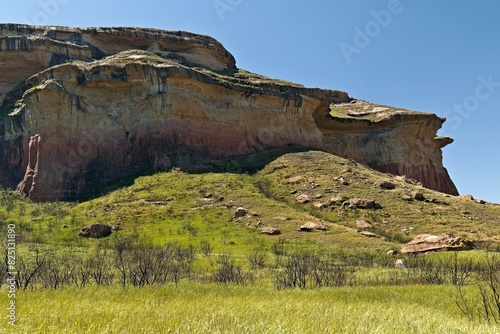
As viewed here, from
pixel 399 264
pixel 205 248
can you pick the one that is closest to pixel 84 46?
pixel 205 248

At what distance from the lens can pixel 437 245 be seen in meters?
29.2

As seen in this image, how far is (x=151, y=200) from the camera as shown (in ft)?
152

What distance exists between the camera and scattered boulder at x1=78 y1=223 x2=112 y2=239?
38.1 meters

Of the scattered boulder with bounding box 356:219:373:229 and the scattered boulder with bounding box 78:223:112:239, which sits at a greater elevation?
the scattered boulder with bounding box 356:219:373:229

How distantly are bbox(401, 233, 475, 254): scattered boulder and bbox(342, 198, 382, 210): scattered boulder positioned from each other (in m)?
11.9

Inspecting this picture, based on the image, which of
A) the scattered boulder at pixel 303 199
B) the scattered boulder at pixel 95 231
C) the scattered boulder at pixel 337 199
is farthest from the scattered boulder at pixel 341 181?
the scattered boulder at pixel 95 231

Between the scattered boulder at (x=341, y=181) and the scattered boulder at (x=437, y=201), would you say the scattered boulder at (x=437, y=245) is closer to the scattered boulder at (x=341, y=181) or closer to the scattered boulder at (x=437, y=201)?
the scattered boulder at (x=437, y=201)

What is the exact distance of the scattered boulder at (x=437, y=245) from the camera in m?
28.8

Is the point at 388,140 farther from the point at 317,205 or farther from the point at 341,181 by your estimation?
the point at 317,205

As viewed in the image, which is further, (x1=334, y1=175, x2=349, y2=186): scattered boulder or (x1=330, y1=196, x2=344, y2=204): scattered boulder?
(x1=334, y1=175, x2=349, y2=186): scattered boulder

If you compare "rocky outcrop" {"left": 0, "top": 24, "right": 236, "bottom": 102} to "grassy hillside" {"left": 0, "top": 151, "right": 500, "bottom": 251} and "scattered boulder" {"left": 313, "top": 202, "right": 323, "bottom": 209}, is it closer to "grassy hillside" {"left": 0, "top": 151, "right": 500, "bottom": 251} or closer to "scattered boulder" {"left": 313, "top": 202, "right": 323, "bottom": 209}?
"grassy hillside" {"left": 0, "top": 151, "right": 500, "bottom": 251}

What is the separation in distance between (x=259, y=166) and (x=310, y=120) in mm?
17778

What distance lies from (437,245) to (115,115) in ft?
153

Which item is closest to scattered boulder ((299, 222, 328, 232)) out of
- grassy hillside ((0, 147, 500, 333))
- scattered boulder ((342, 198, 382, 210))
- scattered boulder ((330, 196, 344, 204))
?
grassy hillside ((0, 147, 500, 333))
